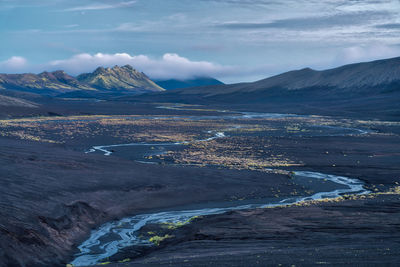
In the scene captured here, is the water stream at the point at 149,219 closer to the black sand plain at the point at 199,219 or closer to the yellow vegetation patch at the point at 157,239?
the yellow vegetation patch at the point at 157,239

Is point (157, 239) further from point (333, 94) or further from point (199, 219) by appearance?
point (333, 94)

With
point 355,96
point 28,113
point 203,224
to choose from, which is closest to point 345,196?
point 203,224

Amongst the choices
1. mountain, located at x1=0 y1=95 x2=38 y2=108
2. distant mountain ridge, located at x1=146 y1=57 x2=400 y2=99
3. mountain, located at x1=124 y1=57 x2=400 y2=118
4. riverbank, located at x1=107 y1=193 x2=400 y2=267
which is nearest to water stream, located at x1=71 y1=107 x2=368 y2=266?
riverbank, located at x1=107 y1=193 x2=400 y2=267

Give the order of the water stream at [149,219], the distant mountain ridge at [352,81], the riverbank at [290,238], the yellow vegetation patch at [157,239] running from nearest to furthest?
the riverbank at [290,238]
the water stream at [149,219]
the yellow vegetation patch at [157,239]
the distant mountain ridge at [352,81]

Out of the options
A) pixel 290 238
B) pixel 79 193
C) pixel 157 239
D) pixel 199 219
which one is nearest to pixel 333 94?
pixel 79 193

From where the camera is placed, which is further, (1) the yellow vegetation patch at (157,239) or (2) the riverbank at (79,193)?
(1) the yellow vegetation patch at (157,239)

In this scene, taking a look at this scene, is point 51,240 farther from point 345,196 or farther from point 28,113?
point 28,113

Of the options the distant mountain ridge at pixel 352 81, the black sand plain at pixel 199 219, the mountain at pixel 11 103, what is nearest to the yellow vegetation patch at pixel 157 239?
the black sand plain at pixel 199 219

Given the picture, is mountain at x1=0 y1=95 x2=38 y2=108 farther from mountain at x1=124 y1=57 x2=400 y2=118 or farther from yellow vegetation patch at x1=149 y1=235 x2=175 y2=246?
yellow vegetation patch at x1=149 y1=235 x2=175 y2=246

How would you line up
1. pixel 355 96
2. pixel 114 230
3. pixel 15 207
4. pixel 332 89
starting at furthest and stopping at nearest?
pixel 332 89, pixel 355 96, pixel 114 230, pixel 15 207

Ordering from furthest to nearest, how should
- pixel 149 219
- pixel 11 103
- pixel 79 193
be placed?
1. pixel 11 103
2. pixel 79 193
3. pixel 149 219

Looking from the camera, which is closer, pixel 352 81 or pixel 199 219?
pixel 199 219
